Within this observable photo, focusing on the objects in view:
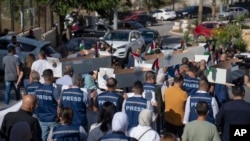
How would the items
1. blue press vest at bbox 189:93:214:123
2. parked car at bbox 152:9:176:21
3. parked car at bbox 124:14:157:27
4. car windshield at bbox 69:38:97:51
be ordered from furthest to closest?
parked car at bbox 152:9:176:21 → parked car at bbox 124:14:157:27 → car windshield at bbox 69:38:97:51 → blue press vest at bbox 189:93:214:123

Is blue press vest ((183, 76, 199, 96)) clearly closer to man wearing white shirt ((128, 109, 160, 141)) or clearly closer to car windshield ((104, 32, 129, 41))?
man wearing white shirt ((128, 109, 160, 141))

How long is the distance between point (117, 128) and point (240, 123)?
7.96 feet

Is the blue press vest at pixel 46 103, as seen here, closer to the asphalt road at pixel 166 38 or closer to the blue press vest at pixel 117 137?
the blue press vest at pixel 117 137

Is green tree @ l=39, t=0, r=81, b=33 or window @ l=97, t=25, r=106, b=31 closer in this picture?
green tree @ l=39, t=0, r=81, b=33

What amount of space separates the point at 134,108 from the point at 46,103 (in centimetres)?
165

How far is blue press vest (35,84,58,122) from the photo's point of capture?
10734 mm

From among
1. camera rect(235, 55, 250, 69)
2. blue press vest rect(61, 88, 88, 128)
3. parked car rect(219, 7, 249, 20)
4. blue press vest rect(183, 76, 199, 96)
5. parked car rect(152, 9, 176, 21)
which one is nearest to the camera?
blue press vest rect(61, 88, 88, 128)

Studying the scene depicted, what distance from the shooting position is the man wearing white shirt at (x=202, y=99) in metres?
10.3

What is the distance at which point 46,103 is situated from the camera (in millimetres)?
10773

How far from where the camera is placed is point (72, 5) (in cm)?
3481

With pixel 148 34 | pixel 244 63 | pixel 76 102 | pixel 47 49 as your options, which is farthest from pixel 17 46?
pixel 148 34

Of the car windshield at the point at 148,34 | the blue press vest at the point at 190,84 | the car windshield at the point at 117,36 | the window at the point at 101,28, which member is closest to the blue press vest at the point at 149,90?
the blue press vest at the point at 190,84

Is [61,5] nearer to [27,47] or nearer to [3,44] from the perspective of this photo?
[3,44]

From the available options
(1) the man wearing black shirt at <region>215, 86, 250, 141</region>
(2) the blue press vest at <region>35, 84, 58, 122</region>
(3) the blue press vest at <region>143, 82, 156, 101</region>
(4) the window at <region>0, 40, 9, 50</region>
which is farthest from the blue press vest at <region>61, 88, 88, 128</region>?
(4) the window at <region>0, 40, 9, 50</region>
